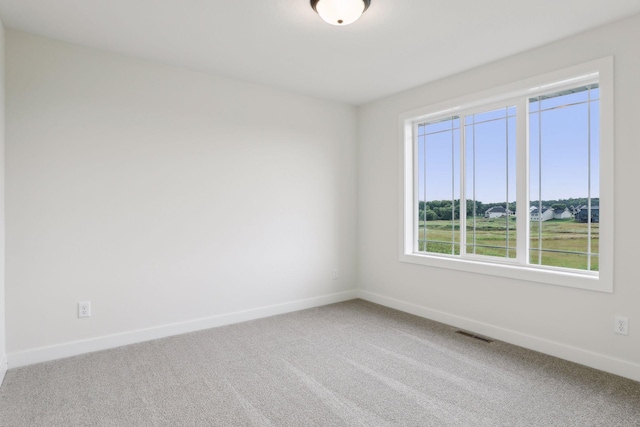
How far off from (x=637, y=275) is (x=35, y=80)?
4.45 m

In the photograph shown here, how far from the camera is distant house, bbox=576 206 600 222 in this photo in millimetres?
2762

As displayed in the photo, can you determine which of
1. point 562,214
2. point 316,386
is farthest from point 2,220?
point 562,214

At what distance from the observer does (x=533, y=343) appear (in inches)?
116

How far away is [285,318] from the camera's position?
12.5ft

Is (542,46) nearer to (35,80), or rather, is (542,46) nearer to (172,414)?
(172,414)

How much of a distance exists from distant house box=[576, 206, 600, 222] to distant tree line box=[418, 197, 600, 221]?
0.13 feet

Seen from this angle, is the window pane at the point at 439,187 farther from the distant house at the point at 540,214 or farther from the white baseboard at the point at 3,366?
the white baseboard at the point at 3,366

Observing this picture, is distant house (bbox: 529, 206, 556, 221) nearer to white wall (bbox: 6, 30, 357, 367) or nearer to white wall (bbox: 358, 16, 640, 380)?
white wall (bbox: 358, 16, 640, 380)

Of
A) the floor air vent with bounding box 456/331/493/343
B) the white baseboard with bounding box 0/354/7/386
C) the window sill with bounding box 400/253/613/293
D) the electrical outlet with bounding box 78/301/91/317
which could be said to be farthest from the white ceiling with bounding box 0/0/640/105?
the floor air vent with bounding box 456/331/493/343

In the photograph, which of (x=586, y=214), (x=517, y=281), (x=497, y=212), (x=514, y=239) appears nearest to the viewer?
(x=586, y=214)

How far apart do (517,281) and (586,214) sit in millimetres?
733

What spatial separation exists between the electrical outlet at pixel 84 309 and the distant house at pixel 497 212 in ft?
11.6

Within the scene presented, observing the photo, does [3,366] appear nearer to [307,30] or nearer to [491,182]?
[307,30]

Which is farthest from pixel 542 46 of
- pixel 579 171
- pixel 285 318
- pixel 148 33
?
pixel 285 318
